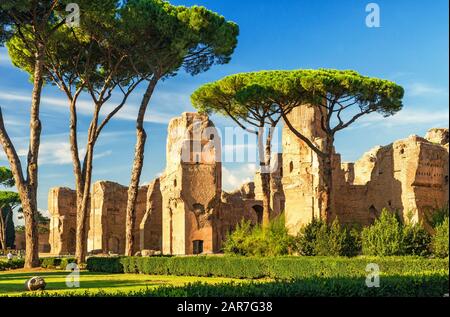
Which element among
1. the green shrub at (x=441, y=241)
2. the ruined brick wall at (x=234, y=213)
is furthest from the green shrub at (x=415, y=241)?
the ruined brick wall at (x=234, y=213)

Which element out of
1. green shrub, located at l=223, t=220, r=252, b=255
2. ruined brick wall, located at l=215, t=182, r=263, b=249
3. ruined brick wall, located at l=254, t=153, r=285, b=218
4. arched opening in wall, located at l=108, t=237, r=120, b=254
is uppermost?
ruined brick wall, located at l=254, t=153, r=285, b=218

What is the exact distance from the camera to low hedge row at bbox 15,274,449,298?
25.3 feet

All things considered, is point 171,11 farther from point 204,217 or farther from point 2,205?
point 2,205

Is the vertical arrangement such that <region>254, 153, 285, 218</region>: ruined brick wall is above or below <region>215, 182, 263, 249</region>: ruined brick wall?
above

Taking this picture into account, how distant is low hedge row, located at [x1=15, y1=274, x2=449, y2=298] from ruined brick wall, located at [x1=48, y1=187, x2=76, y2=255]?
31.1 metres

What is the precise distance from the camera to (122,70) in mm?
24922

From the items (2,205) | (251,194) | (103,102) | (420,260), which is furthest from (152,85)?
(2,205)

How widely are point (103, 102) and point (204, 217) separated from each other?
28.2ft

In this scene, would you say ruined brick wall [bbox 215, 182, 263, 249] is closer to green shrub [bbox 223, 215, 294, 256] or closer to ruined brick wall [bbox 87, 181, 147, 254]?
ruined brick wall [bbox 87, 181, 147, 254]

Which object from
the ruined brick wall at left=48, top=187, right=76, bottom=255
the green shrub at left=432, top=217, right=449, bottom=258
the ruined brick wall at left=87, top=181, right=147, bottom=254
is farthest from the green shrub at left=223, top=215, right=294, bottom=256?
the ruined brick wall at left=48, top=187, right=76, bottom=255

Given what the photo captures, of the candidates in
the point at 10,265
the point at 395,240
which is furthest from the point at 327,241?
the point at 10,265

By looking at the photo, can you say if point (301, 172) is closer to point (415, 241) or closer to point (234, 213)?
point (234, 213)

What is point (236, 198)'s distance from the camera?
117ft

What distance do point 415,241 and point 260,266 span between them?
4246 millimetres
